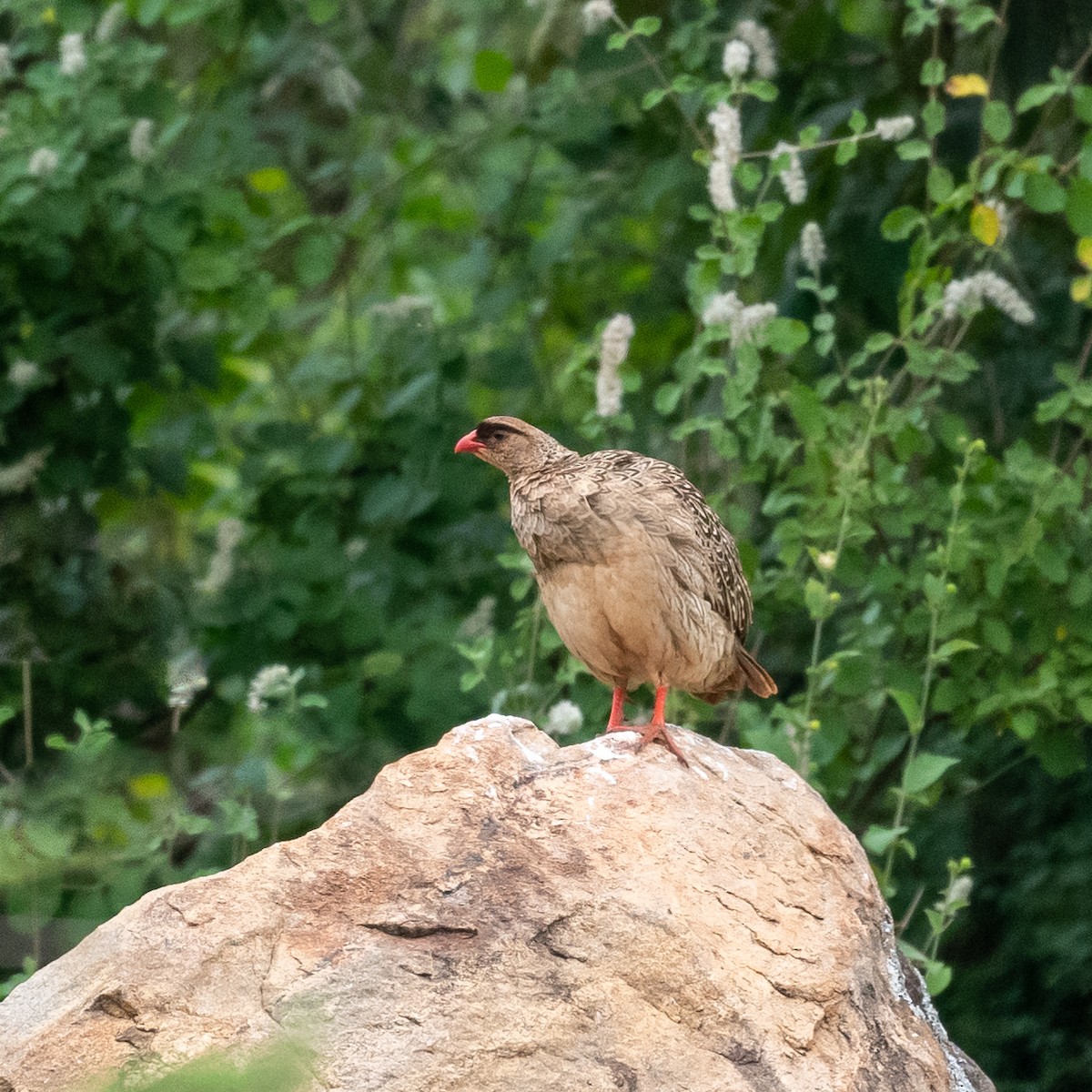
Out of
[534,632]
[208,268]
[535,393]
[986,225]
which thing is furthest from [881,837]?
[208,268]

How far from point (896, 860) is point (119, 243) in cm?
355

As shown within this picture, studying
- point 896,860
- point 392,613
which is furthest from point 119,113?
point 896,860

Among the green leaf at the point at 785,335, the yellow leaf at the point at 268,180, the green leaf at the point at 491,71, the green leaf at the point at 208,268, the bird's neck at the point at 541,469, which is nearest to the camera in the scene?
the bird's neck at the point at 541,469

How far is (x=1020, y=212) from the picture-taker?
17.9ft

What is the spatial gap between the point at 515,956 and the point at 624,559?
45.3 inches

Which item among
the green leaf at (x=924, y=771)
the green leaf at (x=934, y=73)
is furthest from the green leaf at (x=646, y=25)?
the green leaf at (x=924, y=771)

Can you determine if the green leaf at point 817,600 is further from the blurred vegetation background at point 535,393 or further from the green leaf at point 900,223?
the green leaf at point 900,223

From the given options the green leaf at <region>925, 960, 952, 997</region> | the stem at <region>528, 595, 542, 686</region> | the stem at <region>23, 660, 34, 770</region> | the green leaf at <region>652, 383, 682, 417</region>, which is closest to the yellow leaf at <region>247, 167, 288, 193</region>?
the stem at <region>23, 660, 34, 770</region>

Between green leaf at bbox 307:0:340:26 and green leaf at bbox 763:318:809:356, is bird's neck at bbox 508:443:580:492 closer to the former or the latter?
green leaf at bbox 763:318:809:356

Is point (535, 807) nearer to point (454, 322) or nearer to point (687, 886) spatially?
point (687, 886)

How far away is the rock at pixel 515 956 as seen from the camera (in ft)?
7.93

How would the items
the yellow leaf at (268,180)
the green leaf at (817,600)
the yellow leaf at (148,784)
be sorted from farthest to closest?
the yellow leaf at (268,180), the yellow leaf at (148,784), the green leaf at (817,600)

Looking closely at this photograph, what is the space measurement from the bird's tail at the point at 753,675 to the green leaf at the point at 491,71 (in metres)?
2.66

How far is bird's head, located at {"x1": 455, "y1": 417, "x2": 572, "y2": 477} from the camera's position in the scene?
3.82 meters
